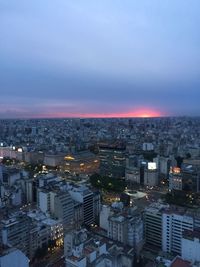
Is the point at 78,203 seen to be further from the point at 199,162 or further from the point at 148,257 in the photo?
the point at 199,162

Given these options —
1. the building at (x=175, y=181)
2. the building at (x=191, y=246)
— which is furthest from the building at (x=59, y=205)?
the building at (x=175, y=181)

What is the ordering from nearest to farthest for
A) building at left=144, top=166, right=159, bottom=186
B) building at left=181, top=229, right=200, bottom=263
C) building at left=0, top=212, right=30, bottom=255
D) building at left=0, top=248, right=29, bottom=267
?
1. building at left=0, top=248, right=29, bottom=267
2. building at left=181, top=229, right=200, bottom=263
3. building at left=0, top=212, right=30, bottom=255
4. building at left=144, top=166, right=159, bottom=186

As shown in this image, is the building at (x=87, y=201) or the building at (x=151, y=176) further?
the building at (x=151, y=176)

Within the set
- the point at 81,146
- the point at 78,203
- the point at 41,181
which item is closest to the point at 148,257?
the point at 78,203

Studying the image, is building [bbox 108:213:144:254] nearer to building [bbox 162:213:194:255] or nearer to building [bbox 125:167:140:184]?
building [bbox 162:213:194:255]

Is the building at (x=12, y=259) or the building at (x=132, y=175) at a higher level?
the building at (x=12, y=259)

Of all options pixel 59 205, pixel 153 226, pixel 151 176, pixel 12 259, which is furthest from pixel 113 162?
pixel 12 259

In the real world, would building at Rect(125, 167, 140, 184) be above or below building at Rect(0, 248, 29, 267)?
below

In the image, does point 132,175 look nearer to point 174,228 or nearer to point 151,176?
point 151,176

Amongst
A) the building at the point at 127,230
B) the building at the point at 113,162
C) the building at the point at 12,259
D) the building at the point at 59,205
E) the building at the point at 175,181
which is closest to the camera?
the building at the point at 12,259

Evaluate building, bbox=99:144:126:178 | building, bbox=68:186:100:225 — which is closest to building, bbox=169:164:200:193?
building, bbox=99:144:126:178

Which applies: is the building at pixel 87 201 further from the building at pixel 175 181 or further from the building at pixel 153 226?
the building at pixel 175 181
